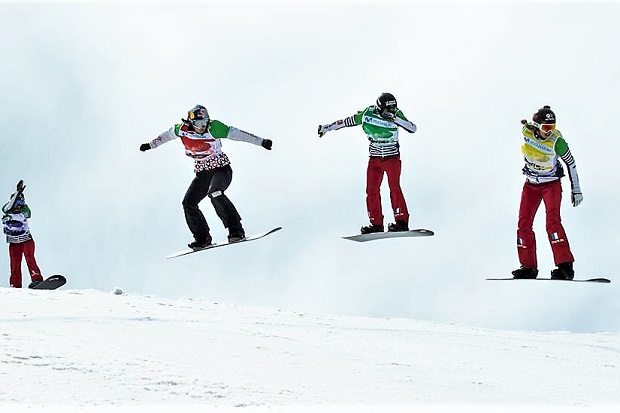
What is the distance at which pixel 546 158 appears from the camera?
14836 millimetres

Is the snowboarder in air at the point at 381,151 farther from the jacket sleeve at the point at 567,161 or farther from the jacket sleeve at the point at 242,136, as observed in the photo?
the jacket sleeve at the point at 567,161

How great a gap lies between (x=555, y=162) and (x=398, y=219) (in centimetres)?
275

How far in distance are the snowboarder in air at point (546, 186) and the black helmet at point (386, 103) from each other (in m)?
2.15

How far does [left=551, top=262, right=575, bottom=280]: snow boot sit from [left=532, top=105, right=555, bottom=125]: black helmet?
2.33m

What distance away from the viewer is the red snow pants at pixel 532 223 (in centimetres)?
1492

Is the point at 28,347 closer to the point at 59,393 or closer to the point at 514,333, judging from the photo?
the point at 59,393

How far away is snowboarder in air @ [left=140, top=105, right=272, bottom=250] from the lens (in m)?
15.4

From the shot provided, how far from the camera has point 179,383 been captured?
9.03 metres

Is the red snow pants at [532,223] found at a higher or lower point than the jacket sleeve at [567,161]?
lower

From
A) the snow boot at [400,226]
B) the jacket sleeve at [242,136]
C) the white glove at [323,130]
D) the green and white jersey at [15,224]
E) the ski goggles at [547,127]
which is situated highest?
the white glove at [323,130]

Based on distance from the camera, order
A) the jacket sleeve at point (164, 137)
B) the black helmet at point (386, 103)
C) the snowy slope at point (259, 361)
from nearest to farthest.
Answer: the snowy slope at point (259, 361) → the black helmet at point (386, 103) → the jacket sleeve at point (164, 137)

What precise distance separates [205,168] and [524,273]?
569 cm

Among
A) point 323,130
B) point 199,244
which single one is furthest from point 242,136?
point 199,244

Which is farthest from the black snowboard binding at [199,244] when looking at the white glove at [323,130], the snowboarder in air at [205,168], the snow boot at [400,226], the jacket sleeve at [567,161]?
the jacket sleeve at [567,161]
